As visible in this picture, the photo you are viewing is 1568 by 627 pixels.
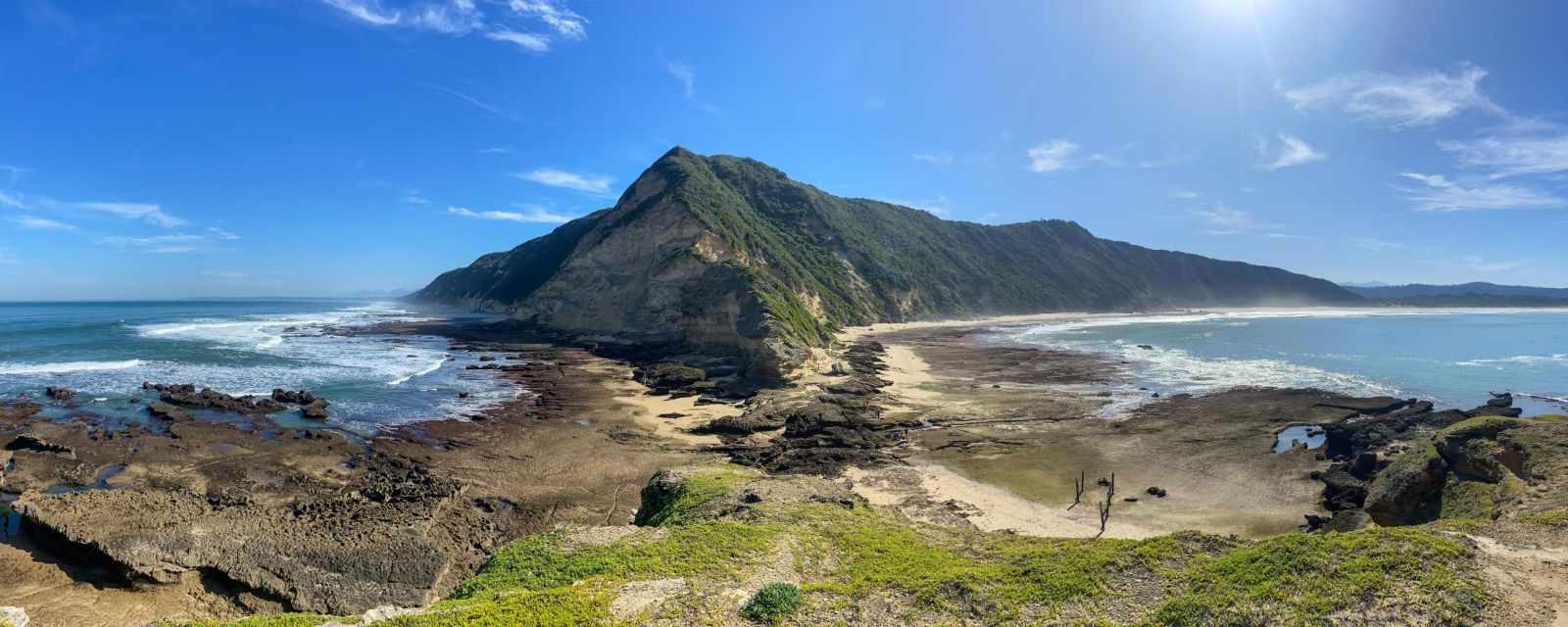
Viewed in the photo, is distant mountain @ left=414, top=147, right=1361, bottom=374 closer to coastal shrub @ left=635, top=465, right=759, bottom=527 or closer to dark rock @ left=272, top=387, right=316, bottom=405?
coastal shrub @ left=635, top=465, right=759, bottom=527

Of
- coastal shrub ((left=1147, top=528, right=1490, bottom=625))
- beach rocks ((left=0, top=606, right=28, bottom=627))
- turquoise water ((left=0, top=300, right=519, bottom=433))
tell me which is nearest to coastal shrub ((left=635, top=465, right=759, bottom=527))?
beach rocks ((left=0, top=606, right=28, bottom=627))

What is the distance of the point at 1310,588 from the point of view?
798 centimetres

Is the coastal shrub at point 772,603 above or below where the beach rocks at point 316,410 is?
above

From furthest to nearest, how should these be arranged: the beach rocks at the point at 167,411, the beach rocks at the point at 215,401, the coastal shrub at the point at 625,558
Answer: the beach rocks at the point at 215,401, the beach rocks at the point at 167,411, the coastal shrub at the point at 625,558

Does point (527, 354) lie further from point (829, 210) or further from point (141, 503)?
point (829, 210)

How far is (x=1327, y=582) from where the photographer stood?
26.4ft

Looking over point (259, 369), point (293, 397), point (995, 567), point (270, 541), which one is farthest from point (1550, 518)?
point (259, 369)

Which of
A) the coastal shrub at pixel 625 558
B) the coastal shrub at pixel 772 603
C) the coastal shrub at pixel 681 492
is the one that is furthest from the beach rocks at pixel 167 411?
the coastal shrub at pixel 772 603

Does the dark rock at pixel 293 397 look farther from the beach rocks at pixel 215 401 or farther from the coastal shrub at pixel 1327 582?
the coastal shrub at pixel 1327 582

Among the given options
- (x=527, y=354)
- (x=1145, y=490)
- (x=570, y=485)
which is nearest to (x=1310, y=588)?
(x=1145, y=490)

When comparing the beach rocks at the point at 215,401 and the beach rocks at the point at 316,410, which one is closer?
the beach rocks at the point at 316,410

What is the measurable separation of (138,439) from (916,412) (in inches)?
1306

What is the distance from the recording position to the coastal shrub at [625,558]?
1048 centimetres

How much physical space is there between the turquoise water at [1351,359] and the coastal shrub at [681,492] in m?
29.9
